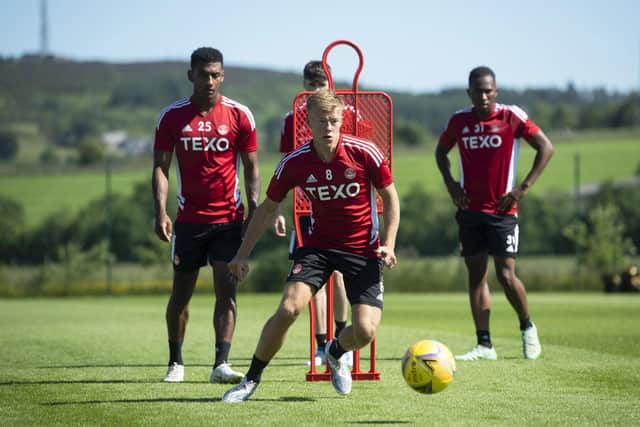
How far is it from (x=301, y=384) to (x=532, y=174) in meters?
3.33

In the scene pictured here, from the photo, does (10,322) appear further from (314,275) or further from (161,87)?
(161,87)

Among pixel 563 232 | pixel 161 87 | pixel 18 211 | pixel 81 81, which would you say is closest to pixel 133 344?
pixel 563 232

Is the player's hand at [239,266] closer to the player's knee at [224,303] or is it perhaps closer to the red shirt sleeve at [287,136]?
the player's knee at [224,303]

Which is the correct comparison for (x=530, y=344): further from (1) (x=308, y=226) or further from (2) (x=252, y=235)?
(2) (x=252, y=235)

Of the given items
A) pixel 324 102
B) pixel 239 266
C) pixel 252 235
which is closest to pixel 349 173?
pixel 324 102

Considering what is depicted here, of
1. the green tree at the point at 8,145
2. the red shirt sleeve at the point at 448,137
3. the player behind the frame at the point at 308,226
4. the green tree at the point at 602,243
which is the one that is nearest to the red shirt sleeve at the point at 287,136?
the player behind the frame at the point at 308,226

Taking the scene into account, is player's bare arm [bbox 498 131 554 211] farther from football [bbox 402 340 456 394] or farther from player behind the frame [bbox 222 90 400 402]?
football [bbox 402 340 456 394]

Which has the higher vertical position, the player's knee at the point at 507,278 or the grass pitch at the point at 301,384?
the player's knee at the point at 507,278

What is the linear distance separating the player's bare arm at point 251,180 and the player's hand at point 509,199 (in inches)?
101

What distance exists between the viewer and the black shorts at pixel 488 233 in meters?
9.30

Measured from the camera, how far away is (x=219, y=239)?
782 cm

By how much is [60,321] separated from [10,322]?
0.78m

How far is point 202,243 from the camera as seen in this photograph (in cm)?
785

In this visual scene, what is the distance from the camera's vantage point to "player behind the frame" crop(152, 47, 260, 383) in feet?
→ 25.4
